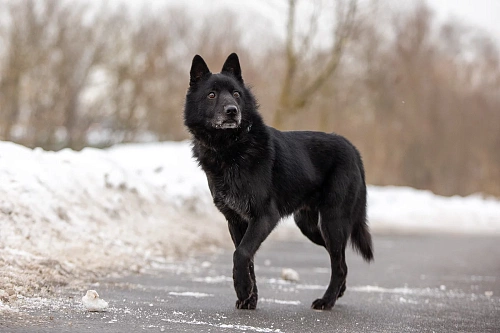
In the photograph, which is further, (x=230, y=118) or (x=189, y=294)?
(x=189, y=294)

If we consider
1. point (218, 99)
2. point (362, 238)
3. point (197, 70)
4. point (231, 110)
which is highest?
point (197, 70)

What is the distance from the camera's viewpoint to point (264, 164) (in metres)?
6.33

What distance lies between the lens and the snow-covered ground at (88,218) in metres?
6.88

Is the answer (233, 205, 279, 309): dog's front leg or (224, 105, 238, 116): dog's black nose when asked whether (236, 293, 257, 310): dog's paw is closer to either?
(233, 205, 279, 309): dog's front leg

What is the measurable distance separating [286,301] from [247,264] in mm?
918

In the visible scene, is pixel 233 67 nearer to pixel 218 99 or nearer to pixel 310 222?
pixel 218 99

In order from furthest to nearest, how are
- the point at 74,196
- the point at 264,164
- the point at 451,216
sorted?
the point at 451,216, the point at 74,196, the point at 264,164

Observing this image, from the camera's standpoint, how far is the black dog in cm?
616

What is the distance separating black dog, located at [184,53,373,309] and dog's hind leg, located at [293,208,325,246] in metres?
0.01

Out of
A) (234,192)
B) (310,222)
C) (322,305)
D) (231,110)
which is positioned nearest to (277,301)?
(322,305)

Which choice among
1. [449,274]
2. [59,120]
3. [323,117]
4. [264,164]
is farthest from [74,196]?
[323,117]

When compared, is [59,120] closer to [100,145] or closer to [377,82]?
[100,145]

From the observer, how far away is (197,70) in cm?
666

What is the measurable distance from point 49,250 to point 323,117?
2547 cm
